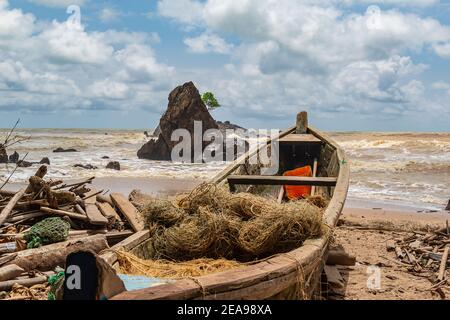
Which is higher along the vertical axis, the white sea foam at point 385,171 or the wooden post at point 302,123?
the wooden post at point 302,123

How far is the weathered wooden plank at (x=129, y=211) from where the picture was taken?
9180mm

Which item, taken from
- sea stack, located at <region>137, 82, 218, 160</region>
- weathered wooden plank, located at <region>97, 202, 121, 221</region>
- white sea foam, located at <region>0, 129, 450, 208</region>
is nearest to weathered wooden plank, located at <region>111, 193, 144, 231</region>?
weathered wooden plank, located at <region>97, 202, 121, 221</region>

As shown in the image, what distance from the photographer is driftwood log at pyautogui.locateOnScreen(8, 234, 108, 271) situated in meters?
7.12

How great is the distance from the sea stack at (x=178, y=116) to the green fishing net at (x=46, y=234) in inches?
926

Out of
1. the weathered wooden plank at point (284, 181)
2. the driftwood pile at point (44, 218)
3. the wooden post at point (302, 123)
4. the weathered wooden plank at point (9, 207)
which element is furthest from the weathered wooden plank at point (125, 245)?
the wooden post at point (302, 123)

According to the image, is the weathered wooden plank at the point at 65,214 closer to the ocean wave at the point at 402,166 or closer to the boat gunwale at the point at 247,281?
the boat gunwale at the point at 247,281

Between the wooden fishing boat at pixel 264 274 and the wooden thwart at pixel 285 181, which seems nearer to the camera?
the wooden fishing boat at pixel 264 274

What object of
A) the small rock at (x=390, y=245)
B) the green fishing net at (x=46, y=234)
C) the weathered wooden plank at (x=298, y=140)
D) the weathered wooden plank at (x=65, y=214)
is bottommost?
the small rock at (x=390, y=245)

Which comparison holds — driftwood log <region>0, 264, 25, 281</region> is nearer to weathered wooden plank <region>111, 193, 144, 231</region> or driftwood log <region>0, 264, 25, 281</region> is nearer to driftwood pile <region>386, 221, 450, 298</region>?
weathered wooden plank <region>111, 193, 144, 231</region>

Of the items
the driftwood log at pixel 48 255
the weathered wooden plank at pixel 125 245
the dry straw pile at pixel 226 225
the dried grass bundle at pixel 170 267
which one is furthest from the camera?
the driftwood log at pixel 48 255

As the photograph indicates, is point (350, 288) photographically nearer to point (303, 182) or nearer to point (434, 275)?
point (434, 275)

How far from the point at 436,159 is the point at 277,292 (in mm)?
28154
